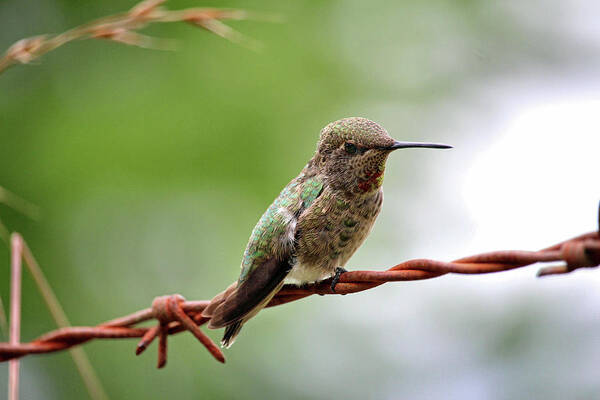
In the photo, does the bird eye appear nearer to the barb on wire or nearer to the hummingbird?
the hummingbird

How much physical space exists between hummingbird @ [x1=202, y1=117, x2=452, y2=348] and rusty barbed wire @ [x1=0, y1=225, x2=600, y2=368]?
12cm

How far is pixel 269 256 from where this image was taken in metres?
2.96

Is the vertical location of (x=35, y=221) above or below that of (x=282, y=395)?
above

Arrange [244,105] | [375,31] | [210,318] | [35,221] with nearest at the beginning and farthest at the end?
[210,318] < [35,221] < [244,105] < [375,31]

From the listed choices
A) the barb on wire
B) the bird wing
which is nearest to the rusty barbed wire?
the bird wing

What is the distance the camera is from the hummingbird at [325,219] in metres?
2.98

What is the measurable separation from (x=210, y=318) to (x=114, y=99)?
3463 millimetres

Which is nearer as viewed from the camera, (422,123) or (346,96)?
(346,96)

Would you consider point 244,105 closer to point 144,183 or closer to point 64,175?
point 144,183

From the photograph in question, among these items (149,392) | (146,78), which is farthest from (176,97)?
(149,392)

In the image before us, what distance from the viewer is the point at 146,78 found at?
578 centimetres

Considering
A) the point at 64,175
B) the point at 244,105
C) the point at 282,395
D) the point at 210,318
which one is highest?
the point at 244,105

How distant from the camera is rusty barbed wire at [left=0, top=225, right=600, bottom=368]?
151 cm

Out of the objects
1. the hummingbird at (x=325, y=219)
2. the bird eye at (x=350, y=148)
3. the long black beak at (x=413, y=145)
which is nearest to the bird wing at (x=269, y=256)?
the hummingbird at (x=325, y=219)
